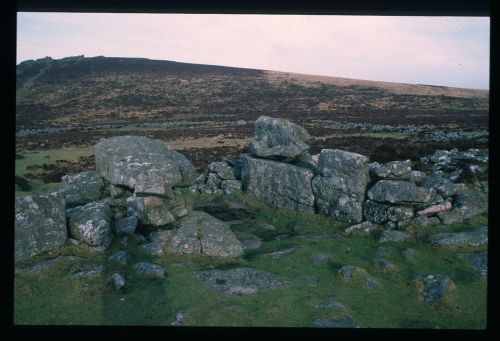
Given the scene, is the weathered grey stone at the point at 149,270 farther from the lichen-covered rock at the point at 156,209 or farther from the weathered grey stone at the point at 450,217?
the weathered grey stone at the point at 450,217

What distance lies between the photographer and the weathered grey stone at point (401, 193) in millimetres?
14500

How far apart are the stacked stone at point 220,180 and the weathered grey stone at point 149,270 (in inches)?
318

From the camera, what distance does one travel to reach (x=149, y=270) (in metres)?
10.9

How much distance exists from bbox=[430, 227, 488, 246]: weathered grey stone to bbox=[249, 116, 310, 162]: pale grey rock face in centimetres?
711

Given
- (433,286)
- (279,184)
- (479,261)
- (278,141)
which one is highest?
(278,141)

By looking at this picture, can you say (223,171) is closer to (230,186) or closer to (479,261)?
(230,186)

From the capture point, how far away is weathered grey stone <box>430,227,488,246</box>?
12.6 m

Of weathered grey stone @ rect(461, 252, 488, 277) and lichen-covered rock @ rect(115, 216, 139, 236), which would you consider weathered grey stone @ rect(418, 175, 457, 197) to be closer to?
weathered grey stone @ rect(461, 252, 488, 277)

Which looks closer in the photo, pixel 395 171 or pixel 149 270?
pixel 149 270

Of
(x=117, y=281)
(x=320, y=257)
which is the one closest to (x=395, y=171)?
(x=320, y=257)

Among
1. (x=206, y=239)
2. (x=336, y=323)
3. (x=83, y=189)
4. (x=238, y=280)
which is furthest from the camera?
(x=83, y=189)

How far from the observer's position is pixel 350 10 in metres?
7.08

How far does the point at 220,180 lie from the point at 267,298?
10.2 meters

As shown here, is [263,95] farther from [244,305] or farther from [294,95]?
[244,305]
